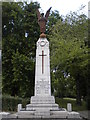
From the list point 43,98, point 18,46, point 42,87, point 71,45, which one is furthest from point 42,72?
point 18,46

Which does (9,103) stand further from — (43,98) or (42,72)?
(43,98)

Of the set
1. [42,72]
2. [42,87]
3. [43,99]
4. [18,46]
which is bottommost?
[43,99]

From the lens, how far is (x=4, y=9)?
20641 mm

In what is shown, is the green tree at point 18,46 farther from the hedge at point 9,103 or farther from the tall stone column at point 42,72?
the tall stone column at point 42,72

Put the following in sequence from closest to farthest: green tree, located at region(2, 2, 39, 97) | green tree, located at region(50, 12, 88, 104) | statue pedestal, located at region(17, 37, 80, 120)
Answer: statue pedestal, located at region(17, 37, 80, 120) < green tree, located at region(50, 12, 88, 104) < green tree, located at region(2, 2, 39, 97)

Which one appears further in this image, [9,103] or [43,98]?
[9,103]

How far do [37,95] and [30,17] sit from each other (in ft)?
40.7

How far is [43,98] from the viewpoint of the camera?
1154 cm

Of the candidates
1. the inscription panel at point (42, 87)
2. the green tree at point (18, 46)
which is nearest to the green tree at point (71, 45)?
the green tree at point (18, 46)

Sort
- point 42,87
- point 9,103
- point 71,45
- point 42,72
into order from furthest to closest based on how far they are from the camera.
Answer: point 9,103 < point 71,45 < point 42,72 < point 42,87

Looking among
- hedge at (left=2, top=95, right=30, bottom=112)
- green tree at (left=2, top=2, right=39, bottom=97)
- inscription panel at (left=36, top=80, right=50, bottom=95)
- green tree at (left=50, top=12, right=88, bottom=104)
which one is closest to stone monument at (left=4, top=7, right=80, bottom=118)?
inscription panel at (left=36, top=80, right=50, bottom=95)

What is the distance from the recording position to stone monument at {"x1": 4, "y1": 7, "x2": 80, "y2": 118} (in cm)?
1032

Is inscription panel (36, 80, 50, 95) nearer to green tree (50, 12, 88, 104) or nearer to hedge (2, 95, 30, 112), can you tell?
green tree (50, 12, 88, 104)

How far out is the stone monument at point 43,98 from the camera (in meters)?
10.3
